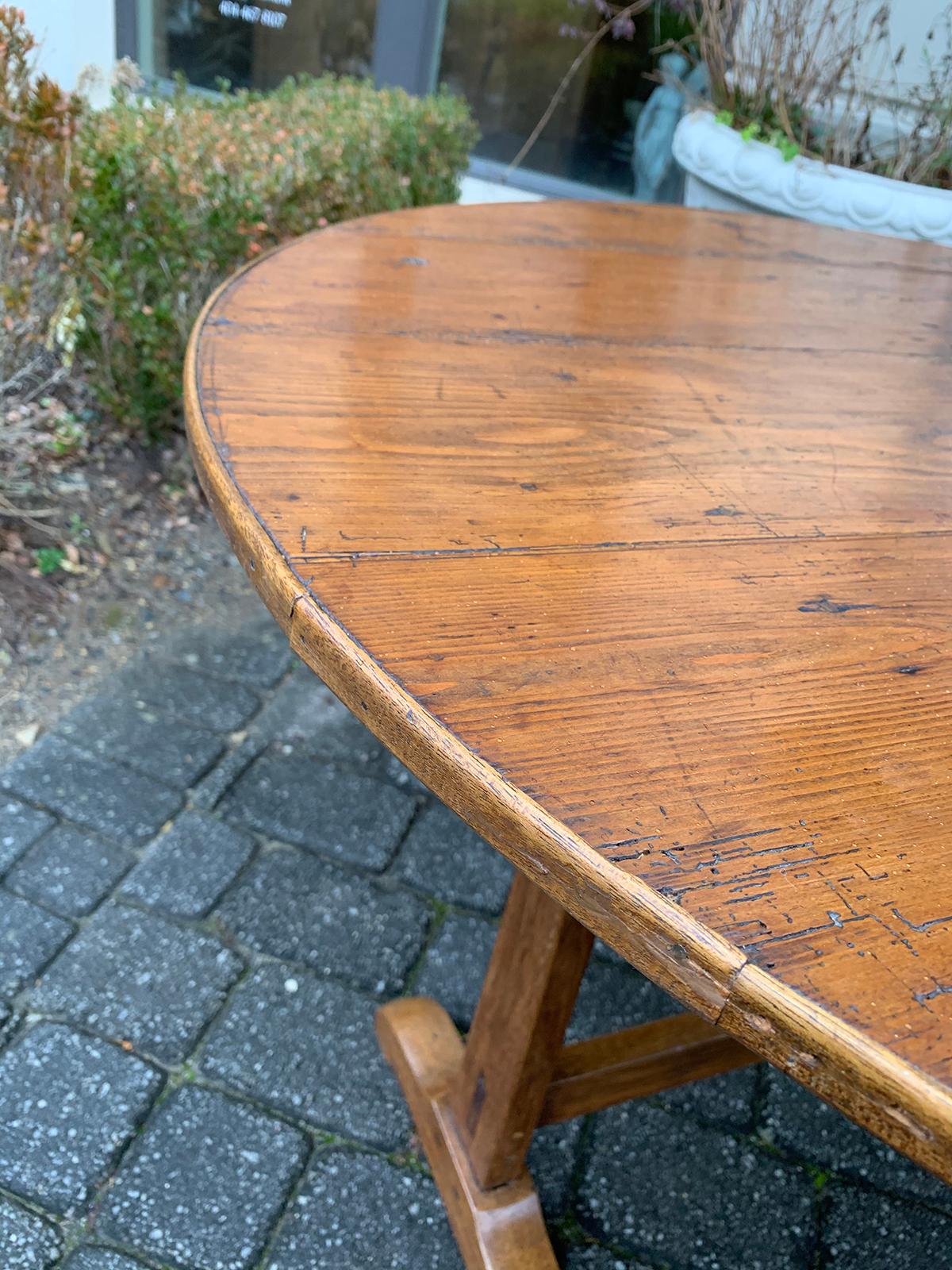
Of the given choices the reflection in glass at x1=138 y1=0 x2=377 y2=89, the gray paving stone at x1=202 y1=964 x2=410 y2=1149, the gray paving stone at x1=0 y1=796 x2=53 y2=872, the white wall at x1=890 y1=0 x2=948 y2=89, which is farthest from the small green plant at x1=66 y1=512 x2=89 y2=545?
the white wall at x1=890 y1=0 x2=948 y2=89

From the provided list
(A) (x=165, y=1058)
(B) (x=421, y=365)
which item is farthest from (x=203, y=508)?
(B) (x=421, y=365)

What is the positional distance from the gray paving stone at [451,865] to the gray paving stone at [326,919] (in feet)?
0.19

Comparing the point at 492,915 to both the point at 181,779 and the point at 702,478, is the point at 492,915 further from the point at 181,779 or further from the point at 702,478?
the point at 702,478

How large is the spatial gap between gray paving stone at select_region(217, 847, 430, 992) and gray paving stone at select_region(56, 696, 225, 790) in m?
0.28

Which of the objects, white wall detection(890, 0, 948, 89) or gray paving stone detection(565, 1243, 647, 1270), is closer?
gray paving stone detection(565, 1243, 647, 1270)

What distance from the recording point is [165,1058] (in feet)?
4.84

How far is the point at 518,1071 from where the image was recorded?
1.19m

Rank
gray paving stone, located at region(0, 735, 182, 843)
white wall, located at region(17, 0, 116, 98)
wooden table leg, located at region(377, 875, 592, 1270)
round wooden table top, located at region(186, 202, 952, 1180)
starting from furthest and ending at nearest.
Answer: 1. white wall, located at region(17, 0, 116, 98)
2. gray paving stone, located at region(0, 735, 182, 843)
3. wooden table leg, located at region(377, 875, 592, 1270)
4. round wooden table top, located at region(186, 202, 952, 1180)

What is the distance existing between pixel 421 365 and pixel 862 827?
2.31 ft

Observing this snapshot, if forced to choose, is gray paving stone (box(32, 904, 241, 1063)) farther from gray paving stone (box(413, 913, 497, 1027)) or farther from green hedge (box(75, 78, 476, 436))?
green hedge (box(75, 78, 476, 436))

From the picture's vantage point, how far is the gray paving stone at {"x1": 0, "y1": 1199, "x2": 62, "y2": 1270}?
4.01 feet

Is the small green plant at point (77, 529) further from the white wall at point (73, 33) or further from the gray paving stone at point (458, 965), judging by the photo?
the white wall at point (73, 33)

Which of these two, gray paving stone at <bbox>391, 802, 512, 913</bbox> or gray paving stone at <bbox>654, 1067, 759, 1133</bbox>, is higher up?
gray paving stone at <bbox>391, 802, 512, 913</bbox>

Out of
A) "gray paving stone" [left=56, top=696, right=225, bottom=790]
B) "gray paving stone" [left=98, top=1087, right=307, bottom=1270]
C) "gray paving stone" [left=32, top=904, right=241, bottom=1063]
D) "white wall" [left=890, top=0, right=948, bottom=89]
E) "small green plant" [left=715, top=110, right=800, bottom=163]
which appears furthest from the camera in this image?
"white wall" [left=890, top=0, right=948, bottom=89]
